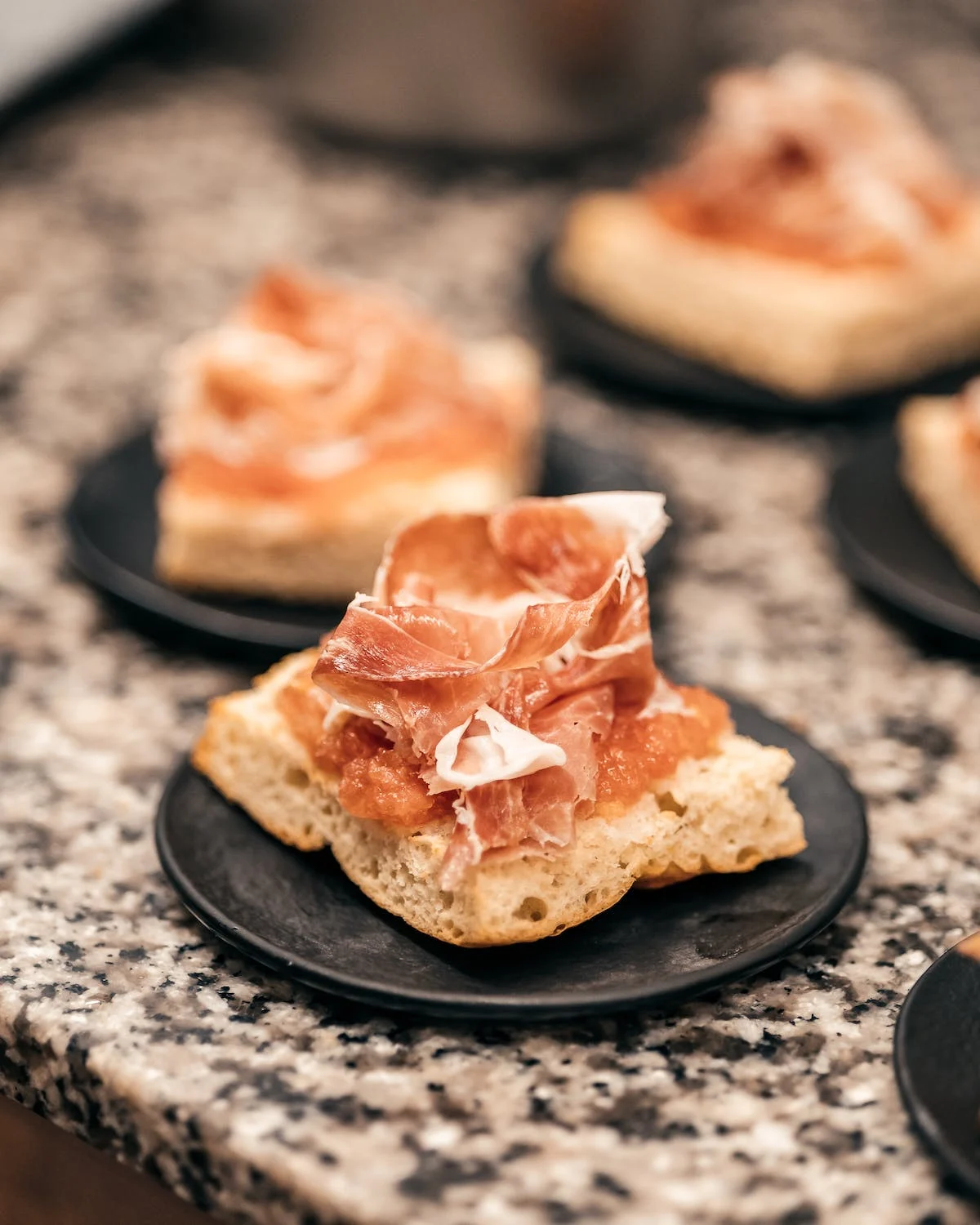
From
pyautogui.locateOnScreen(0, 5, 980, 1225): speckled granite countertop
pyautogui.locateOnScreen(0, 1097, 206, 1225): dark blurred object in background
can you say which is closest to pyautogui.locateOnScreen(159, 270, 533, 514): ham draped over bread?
pyautogui.locateOnScreen(0, 5, 980, 1225): speckled granite countertop

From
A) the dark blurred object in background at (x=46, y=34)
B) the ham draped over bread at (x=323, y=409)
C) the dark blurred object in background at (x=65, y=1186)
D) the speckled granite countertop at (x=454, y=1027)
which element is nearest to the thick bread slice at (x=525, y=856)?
the speckled granite countertop at (x=454, y=1027)

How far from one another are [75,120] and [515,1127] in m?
3.68

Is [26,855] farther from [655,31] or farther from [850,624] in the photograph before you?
[655,31]

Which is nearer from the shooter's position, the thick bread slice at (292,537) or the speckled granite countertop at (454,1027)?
the speckled granite countertop at (454,1027)

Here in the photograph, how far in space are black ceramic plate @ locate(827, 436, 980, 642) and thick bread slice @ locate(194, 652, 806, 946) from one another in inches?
25.1

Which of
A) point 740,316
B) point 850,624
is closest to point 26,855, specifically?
point 850,624

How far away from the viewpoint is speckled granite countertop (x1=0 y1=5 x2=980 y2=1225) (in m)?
1.49

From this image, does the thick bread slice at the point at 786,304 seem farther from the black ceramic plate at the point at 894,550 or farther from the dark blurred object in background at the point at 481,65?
the dark blurred object in background at the point at 481,65

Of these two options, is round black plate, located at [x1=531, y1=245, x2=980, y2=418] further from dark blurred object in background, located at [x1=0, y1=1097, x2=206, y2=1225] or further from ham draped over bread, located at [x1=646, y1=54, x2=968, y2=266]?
dark blurred object in background, located at [x1=0, y1=1097, x2=206, y2=1225]

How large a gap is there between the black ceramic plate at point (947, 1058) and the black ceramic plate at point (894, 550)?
801 millimetres

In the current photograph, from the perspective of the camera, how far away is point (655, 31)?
3.76 meters

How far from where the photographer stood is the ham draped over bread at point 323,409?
2.51 metres

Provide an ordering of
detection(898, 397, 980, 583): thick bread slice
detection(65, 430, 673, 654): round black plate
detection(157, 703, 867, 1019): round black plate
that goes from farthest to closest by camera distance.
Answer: detection(898, 397, 980, 583): thick bread slice < detection(65, 430, 673, 654): round black plate < detection(157, 703, 867, 1019): round black plate

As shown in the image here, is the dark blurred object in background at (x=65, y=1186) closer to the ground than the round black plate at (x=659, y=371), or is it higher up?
closer to the ground
